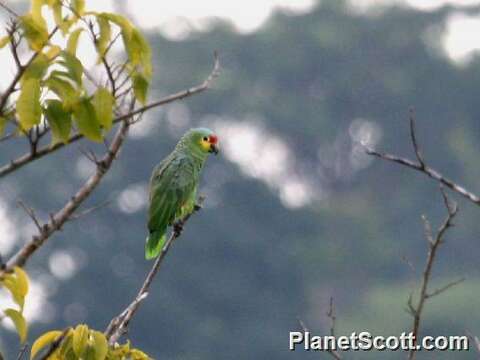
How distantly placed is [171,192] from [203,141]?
608mm

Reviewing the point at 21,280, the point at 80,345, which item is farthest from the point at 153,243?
the point at 21,280

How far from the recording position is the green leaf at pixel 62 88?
3.33m

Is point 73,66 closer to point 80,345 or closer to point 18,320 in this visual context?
point 18,320

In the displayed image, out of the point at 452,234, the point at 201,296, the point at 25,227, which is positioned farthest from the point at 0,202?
the point at 452,234

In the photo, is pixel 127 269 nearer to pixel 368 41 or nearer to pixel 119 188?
pixel 119 188

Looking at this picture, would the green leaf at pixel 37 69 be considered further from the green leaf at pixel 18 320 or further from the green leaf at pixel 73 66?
the green leaf at pixel 18 320

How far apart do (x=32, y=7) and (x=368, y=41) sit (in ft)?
119

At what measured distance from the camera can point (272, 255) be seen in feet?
112

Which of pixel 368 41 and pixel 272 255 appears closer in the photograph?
pixel 272 255

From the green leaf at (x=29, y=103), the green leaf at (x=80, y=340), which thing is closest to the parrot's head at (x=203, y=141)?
the green leaf at (x=80, y=340)

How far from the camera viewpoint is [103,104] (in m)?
3.37

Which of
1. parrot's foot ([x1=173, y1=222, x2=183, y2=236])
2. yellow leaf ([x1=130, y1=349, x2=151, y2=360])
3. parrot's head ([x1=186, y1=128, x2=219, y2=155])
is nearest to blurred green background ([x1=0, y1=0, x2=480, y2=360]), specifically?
parrot's head ([x1=186, y1=128, x2=219, y2=155])

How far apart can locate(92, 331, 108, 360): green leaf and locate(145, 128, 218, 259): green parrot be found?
2.97 meters

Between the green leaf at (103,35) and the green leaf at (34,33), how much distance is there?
17cm
